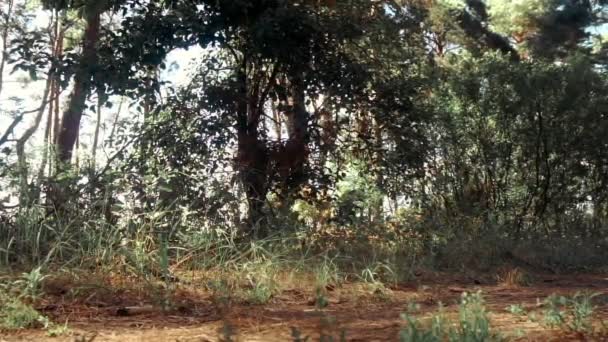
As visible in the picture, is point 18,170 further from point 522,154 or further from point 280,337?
point 522,154

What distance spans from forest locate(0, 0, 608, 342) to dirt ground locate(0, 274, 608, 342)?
0.02 meters

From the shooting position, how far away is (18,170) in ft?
18.1

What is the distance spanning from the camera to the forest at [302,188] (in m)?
3.73

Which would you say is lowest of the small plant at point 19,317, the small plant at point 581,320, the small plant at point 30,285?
the small plant at point 581,320

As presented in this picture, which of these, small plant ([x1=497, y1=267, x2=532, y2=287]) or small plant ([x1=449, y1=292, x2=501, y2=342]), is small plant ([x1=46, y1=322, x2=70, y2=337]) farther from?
small plant ([x1=497, y1=267, x2=532, y2=287])

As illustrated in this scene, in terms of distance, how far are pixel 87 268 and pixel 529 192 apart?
22.7ft

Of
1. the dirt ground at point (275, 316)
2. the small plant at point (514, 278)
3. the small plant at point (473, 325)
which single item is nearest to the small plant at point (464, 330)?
the small plant at point (473, 325)

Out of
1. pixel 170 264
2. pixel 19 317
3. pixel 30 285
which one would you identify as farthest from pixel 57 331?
pixel 170 264

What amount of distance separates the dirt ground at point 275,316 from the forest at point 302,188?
2 centimetres

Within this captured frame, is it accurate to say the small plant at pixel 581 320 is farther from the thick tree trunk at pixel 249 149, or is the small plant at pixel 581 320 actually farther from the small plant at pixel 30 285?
the thick tree trunk at pixel 249 149

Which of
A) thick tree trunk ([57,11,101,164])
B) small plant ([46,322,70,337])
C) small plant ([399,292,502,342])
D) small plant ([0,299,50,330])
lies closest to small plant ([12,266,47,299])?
small plant ([0,299,50,330])

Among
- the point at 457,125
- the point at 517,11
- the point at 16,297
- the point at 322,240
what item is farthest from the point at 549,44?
the point at 16,297

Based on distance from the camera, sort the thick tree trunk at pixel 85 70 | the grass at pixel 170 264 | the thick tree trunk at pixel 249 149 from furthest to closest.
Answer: the thick tree trunk at pixel 249 149 → the thick tree trunk at pixel 85 70 → the grass at pixel 170 264

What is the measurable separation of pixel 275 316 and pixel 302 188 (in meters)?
4.37
